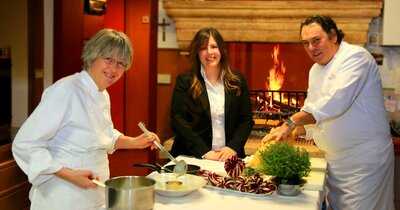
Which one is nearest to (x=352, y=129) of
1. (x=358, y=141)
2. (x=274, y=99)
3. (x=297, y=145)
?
(x=358, y=141)

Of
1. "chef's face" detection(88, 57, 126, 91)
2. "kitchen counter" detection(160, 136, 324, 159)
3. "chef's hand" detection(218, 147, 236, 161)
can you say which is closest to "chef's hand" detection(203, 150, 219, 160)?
"chef's hand" detection(218, 147, 236, 161)

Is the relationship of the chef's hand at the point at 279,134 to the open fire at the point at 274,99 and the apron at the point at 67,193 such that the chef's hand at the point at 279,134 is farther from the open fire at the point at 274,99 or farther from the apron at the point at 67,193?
the open fire at the point at 274,99

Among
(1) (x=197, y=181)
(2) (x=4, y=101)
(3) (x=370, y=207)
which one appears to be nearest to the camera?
(1) (x=197, y=181)

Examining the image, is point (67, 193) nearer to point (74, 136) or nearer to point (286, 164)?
point (74, 136)

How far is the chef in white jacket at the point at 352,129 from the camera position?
7.64ft

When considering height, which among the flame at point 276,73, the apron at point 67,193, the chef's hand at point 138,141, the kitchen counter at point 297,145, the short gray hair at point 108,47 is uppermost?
the short gray hair at point 108,47

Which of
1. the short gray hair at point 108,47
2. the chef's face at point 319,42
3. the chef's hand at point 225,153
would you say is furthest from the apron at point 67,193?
the chef's face at point 319,42

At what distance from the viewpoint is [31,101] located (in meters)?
3.16

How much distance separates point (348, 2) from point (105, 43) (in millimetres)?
2341

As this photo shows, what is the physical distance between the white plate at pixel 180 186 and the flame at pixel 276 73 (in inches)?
87.9

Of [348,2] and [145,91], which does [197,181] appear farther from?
[145,91]

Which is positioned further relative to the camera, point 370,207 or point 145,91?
point 145,91

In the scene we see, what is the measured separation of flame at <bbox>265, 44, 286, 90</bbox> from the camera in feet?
12.9

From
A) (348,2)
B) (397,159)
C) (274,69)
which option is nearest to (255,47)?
(274,69)
